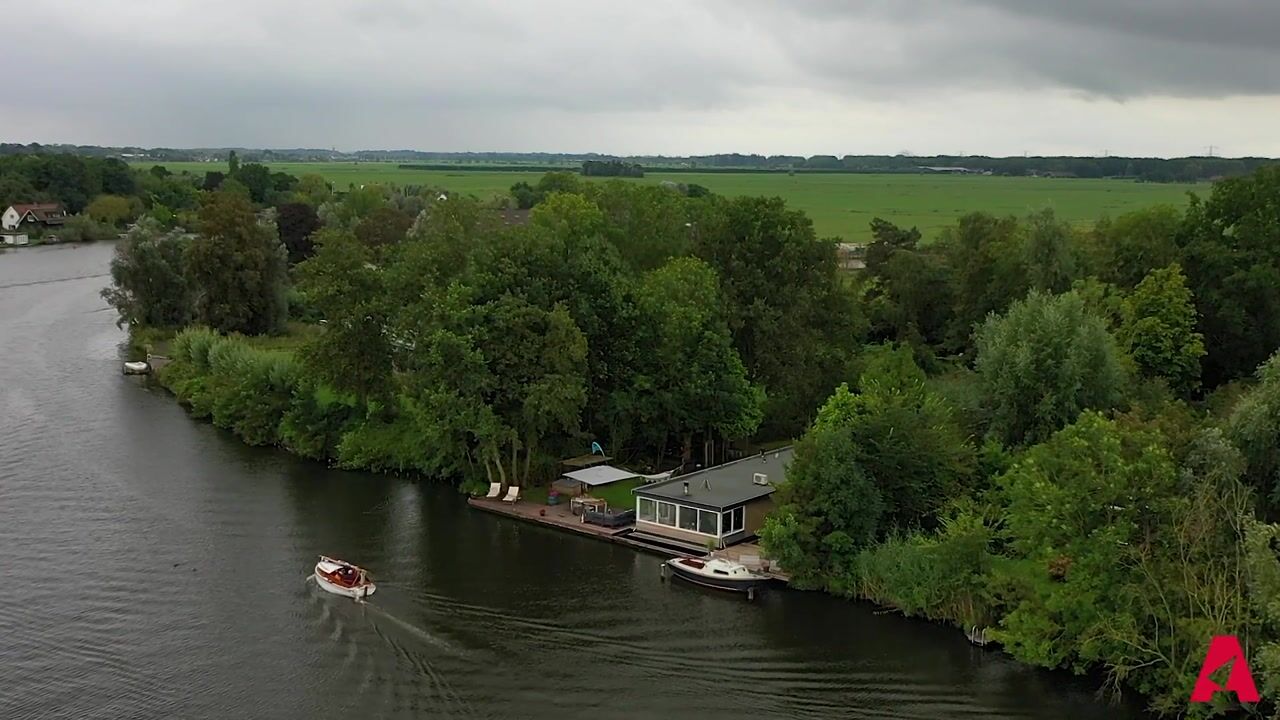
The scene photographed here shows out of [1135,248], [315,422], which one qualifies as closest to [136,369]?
[315,422]

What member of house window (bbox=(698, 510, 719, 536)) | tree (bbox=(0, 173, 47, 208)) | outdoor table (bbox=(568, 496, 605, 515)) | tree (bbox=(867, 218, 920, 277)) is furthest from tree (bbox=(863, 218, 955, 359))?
tree (bbox=(0, 173, 47, 208))

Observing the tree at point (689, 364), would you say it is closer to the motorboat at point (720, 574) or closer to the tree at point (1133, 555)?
the motorboat at point (720, 574)

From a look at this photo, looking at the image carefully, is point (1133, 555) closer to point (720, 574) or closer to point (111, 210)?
point (720, 574)

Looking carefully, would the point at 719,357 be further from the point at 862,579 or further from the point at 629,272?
the point at 862,579

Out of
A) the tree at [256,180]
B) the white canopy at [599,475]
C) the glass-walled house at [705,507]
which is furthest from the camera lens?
the tree at [256,180]

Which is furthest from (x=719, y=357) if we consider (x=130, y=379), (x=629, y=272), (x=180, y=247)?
(x=180, y=247)

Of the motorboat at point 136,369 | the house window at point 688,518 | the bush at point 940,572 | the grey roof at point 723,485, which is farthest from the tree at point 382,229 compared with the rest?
the bush at point 940,572
